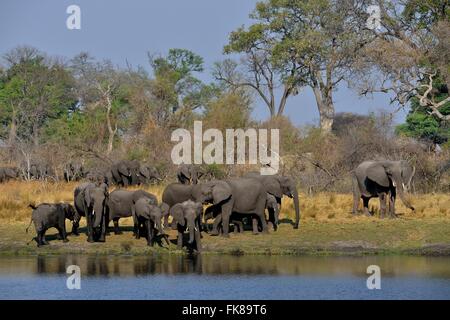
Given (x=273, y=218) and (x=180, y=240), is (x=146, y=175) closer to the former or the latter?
(x=273, y=218)

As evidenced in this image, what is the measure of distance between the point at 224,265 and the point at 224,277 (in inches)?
72.0

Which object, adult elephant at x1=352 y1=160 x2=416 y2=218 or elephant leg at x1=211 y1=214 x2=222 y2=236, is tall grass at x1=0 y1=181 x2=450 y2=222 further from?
elephant leg at x1=211 y1=214 x2=222 y2=236

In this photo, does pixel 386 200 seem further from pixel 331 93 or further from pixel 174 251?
pixel 331 93

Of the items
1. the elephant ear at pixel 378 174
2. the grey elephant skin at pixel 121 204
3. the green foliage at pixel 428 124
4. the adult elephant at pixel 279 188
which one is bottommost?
the grey elephant skin at pixel 121 204

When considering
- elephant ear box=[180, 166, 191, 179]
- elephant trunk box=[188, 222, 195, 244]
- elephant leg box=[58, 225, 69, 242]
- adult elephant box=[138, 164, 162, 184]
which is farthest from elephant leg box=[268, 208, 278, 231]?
adult elephant box=[138, 164, 162, 184]

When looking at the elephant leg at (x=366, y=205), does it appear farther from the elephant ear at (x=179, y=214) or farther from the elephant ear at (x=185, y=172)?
the elephant ear at (x=185, y=172)

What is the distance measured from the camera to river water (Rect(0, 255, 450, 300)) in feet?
73.8

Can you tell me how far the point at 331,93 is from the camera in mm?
61281

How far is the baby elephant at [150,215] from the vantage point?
28094mm

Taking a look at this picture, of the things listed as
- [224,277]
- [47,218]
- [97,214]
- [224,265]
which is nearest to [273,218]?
[97,214]

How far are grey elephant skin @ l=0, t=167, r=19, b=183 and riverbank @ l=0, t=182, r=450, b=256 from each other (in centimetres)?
1372

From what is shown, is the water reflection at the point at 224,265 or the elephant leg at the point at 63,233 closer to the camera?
the water reflection at the point at 224,265

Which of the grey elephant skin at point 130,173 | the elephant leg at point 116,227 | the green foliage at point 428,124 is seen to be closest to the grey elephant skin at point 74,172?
the grey elephant skin at point 130,173

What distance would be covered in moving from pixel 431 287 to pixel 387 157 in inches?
870
